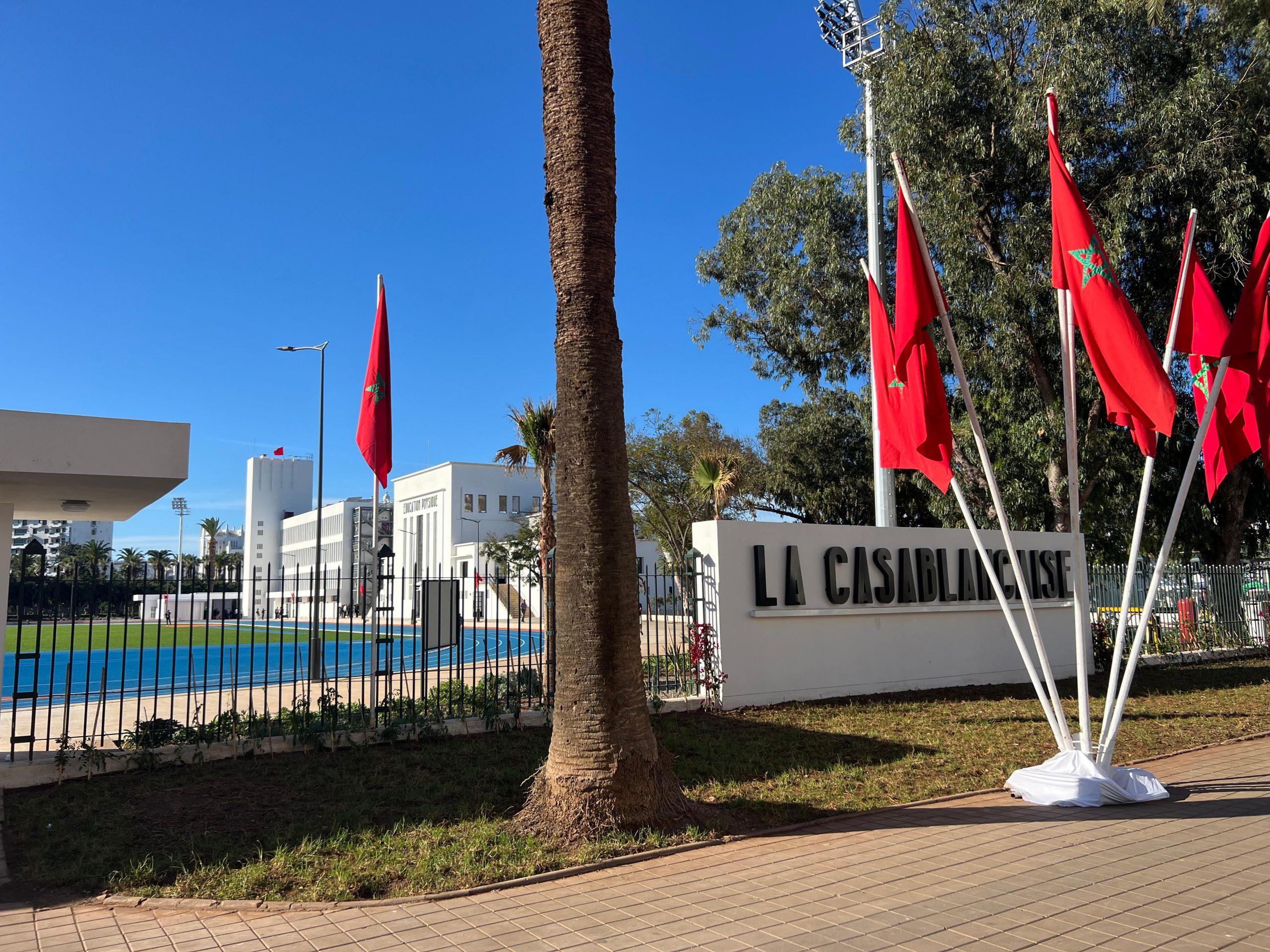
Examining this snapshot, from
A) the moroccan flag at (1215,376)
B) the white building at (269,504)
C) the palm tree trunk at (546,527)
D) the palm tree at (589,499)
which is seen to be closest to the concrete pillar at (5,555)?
the palm tree at (589,499)

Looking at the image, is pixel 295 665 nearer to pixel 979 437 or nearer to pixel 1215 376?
pixel 979 437

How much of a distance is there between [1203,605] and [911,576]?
37.7 ft

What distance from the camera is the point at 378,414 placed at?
10.7 metres

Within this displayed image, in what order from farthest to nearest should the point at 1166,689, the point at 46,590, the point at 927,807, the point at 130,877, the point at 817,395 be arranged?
the point at 817,395, the point at 1166,689, the point at 46,590, the point at 927,807, the point at 130,877

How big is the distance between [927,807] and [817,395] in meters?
24.0

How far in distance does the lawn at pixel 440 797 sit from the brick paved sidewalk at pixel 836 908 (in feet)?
1.37

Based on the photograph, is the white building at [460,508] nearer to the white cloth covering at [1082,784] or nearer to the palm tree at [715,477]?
the palm tree at [715,477]

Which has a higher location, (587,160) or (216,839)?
(587,160)

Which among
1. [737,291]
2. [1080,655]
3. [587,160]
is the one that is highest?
[737,291]

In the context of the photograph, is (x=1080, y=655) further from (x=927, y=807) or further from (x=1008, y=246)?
(x=1008, y=246)

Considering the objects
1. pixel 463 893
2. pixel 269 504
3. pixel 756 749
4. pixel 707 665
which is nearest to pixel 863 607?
pixel 707 665

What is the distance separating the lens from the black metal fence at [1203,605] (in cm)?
2028

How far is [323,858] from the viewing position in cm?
597

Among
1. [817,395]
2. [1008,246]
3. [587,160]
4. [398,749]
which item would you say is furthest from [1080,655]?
[817,395]
